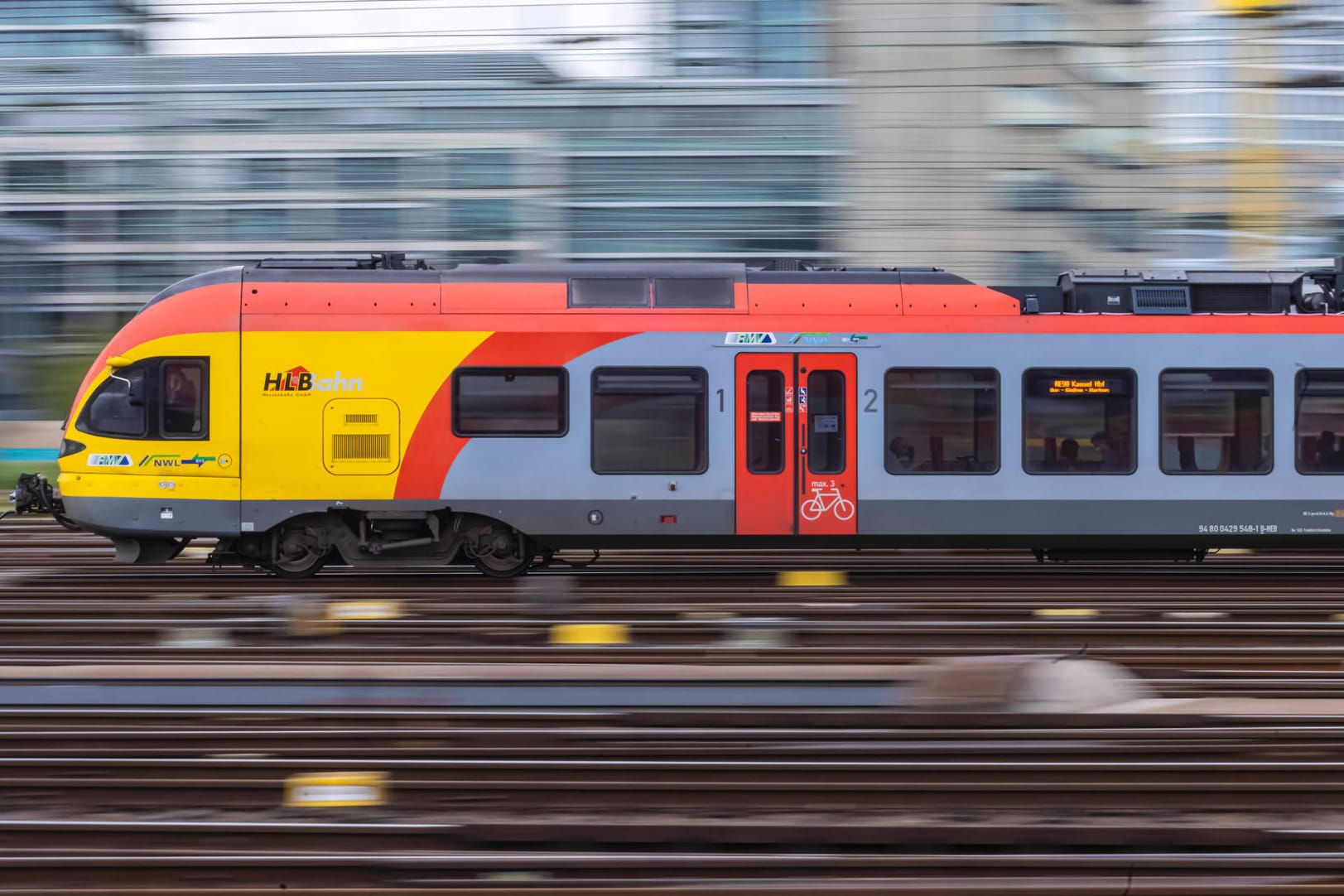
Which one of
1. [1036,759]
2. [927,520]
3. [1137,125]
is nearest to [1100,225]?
[1137,125]

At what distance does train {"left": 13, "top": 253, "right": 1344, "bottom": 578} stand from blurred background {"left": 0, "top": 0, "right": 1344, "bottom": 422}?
12200 millimetres

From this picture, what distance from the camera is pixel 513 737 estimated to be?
18.5 feet

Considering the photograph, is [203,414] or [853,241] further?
[853,241]

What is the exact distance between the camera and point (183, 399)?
1070cm

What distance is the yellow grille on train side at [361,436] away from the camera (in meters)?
10.6

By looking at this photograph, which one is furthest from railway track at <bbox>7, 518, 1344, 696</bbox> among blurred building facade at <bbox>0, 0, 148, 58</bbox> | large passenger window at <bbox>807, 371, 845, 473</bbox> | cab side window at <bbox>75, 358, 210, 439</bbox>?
blurred building facade at <bbox>0, 0, 148, 58</bbox>

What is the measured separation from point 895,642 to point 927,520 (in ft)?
10.4

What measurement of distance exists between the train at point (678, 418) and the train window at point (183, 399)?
0.02 m

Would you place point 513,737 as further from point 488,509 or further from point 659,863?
point 488,509

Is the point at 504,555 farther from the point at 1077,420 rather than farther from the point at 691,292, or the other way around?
the point at 1077,420

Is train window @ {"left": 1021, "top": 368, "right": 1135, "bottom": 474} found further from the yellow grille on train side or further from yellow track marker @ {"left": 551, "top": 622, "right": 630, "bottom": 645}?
the yellow grille on train side

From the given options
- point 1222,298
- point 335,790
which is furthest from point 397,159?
point 335,790

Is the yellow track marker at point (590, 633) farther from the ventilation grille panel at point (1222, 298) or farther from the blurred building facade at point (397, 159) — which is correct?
the blurred building facade at point (397, 159)

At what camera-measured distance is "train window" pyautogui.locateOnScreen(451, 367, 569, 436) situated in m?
10.7
